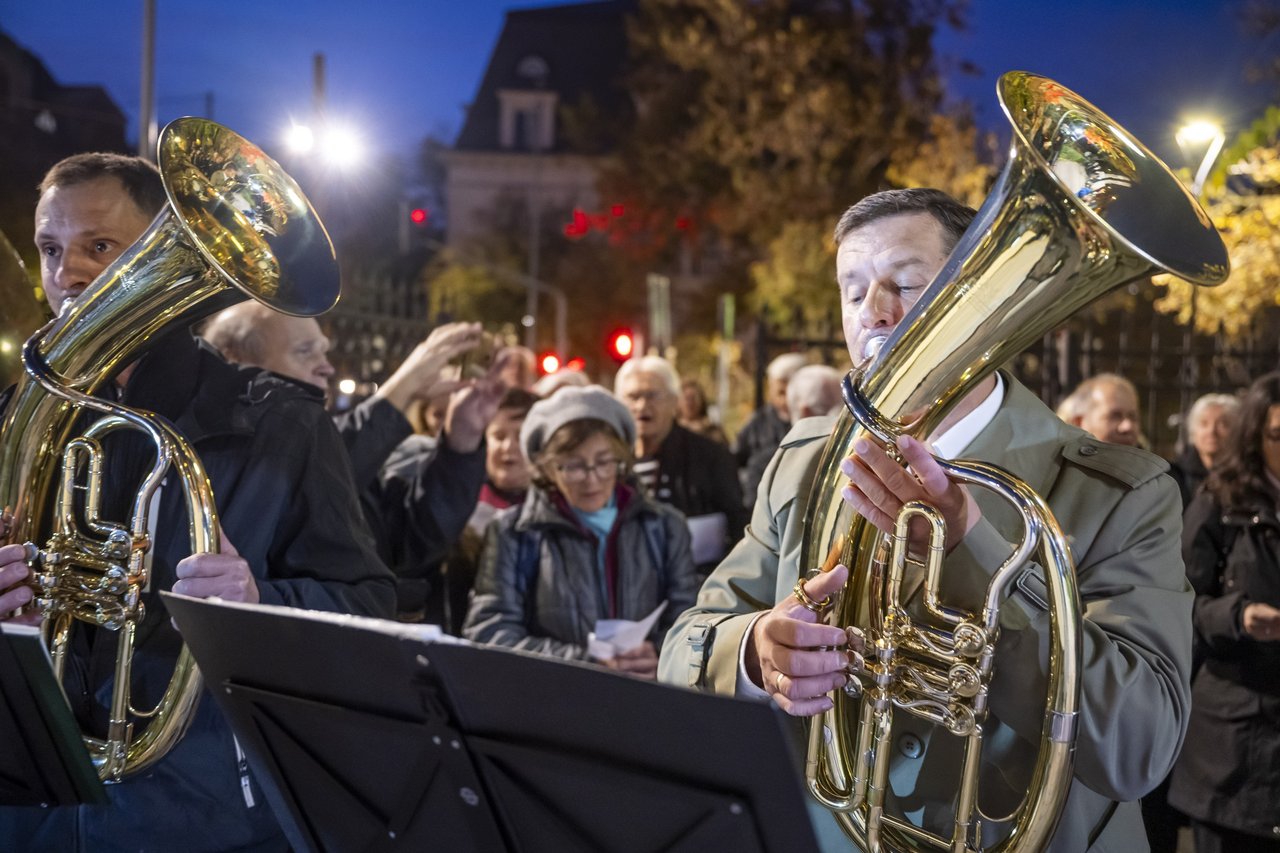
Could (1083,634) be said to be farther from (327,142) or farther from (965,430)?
(327,142)

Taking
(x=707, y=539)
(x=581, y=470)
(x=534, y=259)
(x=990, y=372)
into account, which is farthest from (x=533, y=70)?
(x=990, y=372)

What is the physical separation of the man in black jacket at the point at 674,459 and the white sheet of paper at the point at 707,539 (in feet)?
2.64

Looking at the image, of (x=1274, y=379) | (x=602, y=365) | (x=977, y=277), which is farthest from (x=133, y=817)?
(x=602, y=365)

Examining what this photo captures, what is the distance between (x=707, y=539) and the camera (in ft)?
17.2

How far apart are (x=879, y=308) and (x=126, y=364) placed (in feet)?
4.70

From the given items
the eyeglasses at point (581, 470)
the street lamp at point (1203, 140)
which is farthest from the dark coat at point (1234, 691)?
the street lamp at point (1203, 140)

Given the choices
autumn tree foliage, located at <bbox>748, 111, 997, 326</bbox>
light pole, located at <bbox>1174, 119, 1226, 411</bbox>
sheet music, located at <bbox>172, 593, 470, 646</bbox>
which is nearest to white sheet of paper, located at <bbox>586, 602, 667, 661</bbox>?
sheet music, located at <bbox>172, 593, 470, 646</bbox>

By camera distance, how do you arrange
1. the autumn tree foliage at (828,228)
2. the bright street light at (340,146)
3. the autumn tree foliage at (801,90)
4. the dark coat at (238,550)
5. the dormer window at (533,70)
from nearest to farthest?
the dark coat at (238,550) < the bright street light at (340,146) < the autumn tree foliage at (828,228) < the autumn tree foliage at (801,90) < the dormer window at (533,70)

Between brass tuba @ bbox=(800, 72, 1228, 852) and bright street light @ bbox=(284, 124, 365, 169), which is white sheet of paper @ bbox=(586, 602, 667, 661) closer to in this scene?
brass tuba @ bbox=(800, 72, 1228, 852)

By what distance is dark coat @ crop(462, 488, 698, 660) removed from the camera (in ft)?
12.7

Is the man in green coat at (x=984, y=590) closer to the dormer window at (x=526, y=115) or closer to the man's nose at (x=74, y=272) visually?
the man's nose at (x=74, y=272)

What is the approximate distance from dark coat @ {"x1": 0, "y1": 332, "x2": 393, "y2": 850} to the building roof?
149 ft

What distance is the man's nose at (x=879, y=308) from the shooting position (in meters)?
2.08

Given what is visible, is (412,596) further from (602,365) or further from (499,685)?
(602,365)
